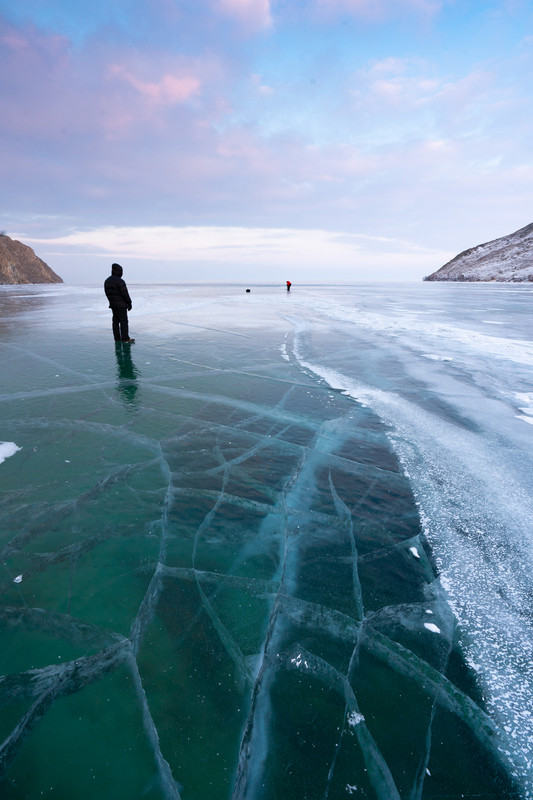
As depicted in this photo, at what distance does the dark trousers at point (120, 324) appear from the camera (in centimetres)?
901

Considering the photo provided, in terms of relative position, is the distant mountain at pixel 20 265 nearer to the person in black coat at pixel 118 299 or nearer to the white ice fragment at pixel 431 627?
the person in black coat at pixel 118 299

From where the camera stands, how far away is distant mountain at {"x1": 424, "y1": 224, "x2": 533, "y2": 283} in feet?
270

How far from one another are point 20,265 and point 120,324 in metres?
142

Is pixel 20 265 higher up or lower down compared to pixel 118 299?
higher up

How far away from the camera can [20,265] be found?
119562 mm

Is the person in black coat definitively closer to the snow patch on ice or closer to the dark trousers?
the dark trousers

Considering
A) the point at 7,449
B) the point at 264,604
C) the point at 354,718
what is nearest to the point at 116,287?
the point at 7,449

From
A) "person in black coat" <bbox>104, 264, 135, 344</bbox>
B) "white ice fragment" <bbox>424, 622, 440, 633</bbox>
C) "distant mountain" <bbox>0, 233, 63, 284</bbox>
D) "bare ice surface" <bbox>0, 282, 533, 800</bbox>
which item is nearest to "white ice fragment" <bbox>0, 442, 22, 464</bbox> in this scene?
"bare ice surface" <bbox>0, 282, 533, 800</bbox>

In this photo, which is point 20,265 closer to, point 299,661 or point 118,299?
point 118,299

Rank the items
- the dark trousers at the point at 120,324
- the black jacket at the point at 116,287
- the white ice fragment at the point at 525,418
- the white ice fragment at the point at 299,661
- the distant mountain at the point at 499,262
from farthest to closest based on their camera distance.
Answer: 1. the distant mountain at the point at 499,262
2. the dark trousers at the point at 120,324
3. the black jacket at the point at 116,287
4. the white ice fragment at the point at 525,418
5. the white ice fragment at the point at 299,661

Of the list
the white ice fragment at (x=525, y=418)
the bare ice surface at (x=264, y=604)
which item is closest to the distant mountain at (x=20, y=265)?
the bare ice surface at (x=264, y=604)

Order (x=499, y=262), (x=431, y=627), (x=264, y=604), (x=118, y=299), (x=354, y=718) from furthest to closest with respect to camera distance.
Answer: (x=499, y=262) → (x=118, y=299) → (x=264, y=604) → (x=431, y=627) → (x=354, y=718)

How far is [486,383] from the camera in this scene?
21.8ft

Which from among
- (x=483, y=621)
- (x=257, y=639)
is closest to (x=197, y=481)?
(x=257, y=639)
